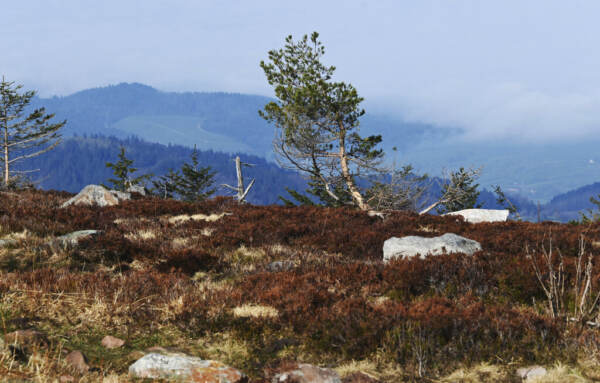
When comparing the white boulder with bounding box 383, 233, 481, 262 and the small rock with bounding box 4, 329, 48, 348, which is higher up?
the white boulder with bounding box 383, 233, 481, 262

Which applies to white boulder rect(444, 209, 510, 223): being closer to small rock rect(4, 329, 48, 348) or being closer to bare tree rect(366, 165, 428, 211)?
bare tree rect(366, 165, 428, 211)

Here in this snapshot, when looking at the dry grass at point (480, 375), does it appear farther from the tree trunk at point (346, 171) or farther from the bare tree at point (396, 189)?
the tree trunk at point (346, 171)

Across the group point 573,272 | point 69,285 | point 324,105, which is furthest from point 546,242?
point 324,105

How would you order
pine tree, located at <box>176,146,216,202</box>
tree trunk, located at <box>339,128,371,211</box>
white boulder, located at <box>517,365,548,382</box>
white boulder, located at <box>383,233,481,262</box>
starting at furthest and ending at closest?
pine tree, located at <box>176,146,216,202</box>, tree trunk, located at <box>339,128,371,211</box>, white boulder, located at <box>383,233,481,262</box>, white boulder, located at <box>517,365,548,382</box>

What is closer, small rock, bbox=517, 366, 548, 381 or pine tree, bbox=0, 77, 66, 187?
small rock, bbox=517, 366, 548, 381

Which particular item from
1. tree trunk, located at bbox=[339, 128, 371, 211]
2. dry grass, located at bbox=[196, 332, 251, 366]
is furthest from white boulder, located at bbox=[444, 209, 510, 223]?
dry grass, located at bbox=[196, 332, 251, 366]

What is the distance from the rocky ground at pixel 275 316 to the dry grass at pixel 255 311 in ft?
0.07

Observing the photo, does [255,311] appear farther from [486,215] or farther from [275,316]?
[486,215]

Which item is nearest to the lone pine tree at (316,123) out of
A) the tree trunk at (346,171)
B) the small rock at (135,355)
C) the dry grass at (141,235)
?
the tree trunk at (346,171)

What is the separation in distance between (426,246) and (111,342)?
624 cm

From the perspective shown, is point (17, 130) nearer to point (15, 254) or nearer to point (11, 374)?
point (15, 254)

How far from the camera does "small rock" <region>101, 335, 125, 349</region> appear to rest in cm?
471

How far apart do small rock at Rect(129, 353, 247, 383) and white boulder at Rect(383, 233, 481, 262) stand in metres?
5.36

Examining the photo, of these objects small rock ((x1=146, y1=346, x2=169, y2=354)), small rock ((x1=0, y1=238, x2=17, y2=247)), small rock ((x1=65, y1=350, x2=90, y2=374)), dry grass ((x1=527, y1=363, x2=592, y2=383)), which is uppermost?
dry grass ((x1=527, y1=363, x2=592, y2=383))
